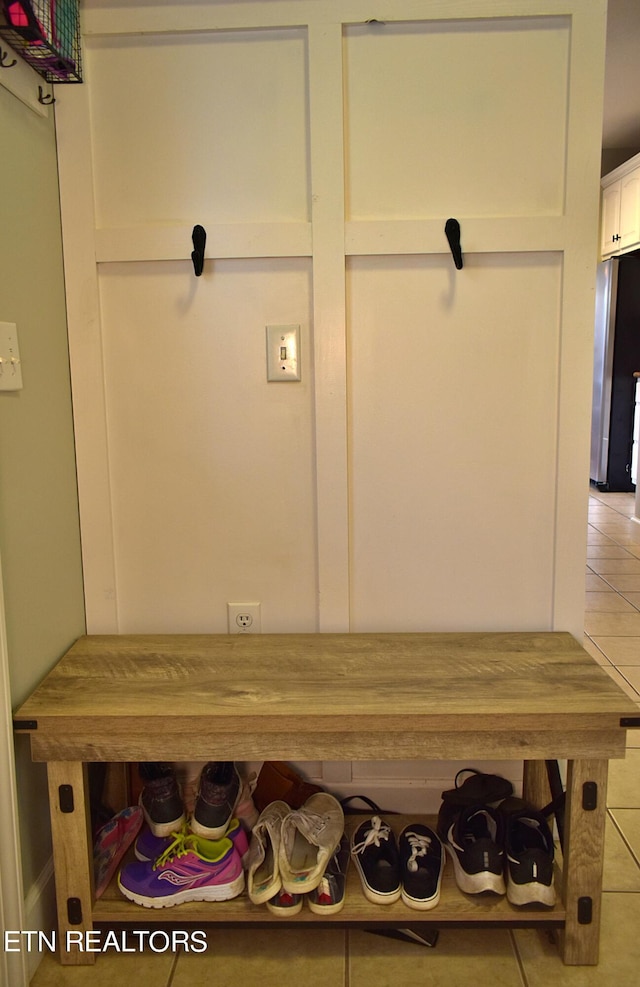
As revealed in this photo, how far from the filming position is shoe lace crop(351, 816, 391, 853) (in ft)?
5.16

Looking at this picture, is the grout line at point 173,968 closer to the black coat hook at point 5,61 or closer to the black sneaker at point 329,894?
the black sneaker at point 329,894

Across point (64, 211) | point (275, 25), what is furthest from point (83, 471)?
point (275, 25)

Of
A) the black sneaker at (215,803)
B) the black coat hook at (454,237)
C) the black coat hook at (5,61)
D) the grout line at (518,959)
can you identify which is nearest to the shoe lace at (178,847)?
the black sneaker at (215,803)

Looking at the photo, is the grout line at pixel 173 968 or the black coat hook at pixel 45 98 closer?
the grout line at pixel 173 968

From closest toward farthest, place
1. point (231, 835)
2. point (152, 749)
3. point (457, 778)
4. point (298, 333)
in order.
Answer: point (152, 749)
point (231, 835)
point (298, 333)
point (457, 778)

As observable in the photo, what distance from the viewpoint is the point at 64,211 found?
1.64 meters

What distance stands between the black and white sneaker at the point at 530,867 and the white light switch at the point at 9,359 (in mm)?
1335

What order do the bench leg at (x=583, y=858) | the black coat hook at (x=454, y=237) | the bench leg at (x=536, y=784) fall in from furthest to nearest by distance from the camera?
the bench leg at (x=536, y=784)
the black coat hook at (x=454, y=237)
the bench leg at (x=583, y=858)

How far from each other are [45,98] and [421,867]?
1758 millimetres

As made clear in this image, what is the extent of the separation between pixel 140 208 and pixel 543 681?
1.32 meters

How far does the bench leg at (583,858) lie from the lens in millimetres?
1399

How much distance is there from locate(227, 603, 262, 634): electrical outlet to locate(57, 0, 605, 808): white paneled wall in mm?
26

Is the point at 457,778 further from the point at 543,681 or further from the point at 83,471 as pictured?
the point at 83,471

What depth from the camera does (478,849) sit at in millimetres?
1489
